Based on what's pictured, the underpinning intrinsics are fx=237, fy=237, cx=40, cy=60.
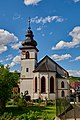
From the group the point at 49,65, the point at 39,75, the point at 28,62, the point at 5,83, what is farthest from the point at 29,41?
the point at 5,83

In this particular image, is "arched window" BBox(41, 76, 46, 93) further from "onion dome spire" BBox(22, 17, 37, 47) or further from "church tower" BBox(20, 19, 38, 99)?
"onion dome spire" BBox(22, 17, 37, 47)

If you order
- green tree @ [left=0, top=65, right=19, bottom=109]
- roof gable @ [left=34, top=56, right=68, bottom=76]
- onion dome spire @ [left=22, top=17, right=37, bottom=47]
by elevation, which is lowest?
green tree @ [left=0, top=65, right=19, bottom=109]

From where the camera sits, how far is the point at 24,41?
5359 cm

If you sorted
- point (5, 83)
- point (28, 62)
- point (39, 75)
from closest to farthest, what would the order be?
point (5, 83), point (39, 75), point (28, 62)

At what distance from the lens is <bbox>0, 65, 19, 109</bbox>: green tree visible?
Answer: 3325cm

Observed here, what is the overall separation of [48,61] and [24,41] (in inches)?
279

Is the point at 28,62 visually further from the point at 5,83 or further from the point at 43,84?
the point at 5,83

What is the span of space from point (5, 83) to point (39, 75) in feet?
54.2

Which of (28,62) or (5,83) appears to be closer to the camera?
(5,83)

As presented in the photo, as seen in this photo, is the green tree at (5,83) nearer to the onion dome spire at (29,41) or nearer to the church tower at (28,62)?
the church tower at (28,62)

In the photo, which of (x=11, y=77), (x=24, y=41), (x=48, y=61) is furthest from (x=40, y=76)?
(x=11, y=77)

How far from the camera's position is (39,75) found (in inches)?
1977

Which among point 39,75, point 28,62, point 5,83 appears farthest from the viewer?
point 28,62

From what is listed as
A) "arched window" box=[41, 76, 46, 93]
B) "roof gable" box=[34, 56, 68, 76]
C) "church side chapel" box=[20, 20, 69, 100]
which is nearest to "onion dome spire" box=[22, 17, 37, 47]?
"church side chapel" box=[20, 20, 69, 100]
